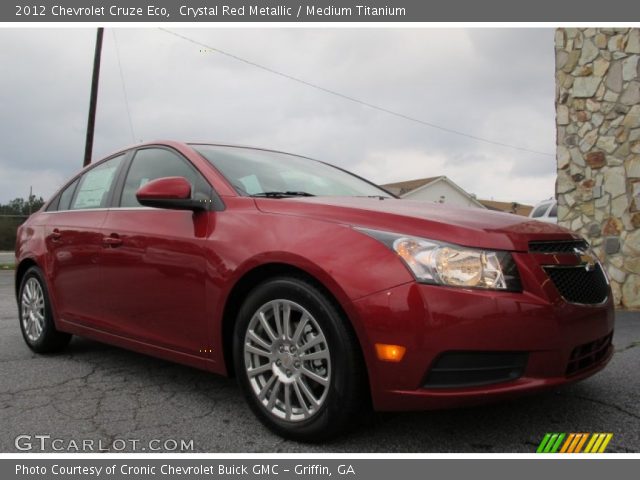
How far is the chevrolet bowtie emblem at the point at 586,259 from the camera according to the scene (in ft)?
8.59

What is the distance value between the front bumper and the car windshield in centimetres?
106

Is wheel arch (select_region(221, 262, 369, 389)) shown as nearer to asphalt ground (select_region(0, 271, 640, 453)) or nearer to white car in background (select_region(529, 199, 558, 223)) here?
asphalt ground (select_region(0, 271, 640, 453))

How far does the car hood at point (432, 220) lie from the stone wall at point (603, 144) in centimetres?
503

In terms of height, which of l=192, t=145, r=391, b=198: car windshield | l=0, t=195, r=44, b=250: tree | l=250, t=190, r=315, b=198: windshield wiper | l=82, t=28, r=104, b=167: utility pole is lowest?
l=0, t=195, r=44, b=250: tree

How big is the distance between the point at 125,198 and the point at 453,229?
2295 millimetres

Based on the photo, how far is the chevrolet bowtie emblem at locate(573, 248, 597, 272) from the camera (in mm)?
2617

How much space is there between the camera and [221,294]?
280 centimetres

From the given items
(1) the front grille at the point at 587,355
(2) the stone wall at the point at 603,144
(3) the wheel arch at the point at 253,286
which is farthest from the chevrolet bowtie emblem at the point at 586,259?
(2) the stone wall at the point at 603,144

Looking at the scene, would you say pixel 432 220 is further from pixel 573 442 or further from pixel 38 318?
pixel 38 318

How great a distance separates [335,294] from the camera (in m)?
2.36

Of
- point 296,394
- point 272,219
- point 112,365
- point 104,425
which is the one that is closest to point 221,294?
point 272,219

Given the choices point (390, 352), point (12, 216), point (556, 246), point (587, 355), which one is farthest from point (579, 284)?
point (12, 216)

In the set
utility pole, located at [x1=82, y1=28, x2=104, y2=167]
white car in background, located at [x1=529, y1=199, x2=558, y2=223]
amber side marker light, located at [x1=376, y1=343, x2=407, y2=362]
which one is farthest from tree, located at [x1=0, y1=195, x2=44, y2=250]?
amber side marker light, located at [x1=376, y1=343, x2=407, y2=362]

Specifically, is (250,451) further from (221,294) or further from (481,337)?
(481,337)
